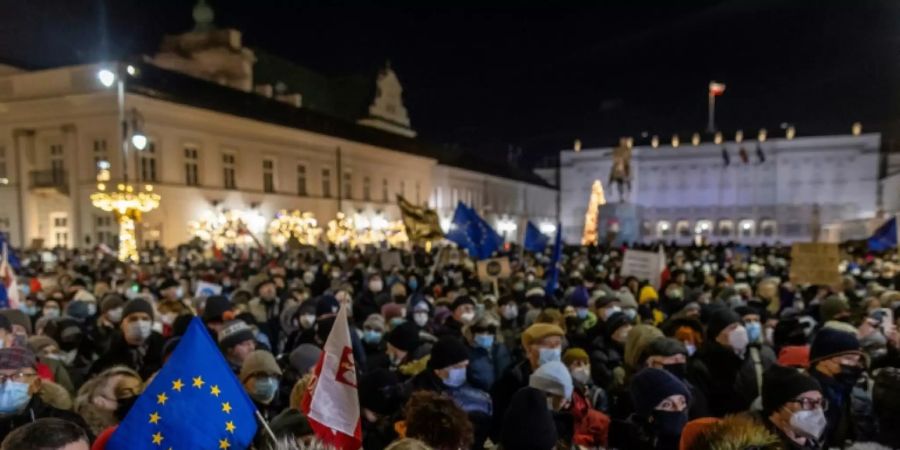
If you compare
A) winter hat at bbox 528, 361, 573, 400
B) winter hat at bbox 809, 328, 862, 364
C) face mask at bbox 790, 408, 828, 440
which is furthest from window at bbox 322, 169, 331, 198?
face mask at bbox 790, 408, 828, 440

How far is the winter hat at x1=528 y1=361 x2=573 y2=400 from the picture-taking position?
397cm

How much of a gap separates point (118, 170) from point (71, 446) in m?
28.4

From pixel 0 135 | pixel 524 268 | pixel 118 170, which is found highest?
pixel 0 135

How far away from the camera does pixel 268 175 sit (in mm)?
36844

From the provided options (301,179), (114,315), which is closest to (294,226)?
(301,179)

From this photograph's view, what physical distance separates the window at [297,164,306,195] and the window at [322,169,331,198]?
1739mm

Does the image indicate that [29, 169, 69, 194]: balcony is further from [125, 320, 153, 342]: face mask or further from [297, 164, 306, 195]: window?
[125, 320, 153, 342]: face mask

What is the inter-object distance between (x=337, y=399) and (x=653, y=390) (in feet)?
5.82

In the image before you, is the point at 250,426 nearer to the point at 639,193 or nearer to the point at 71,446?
the point at 71,446

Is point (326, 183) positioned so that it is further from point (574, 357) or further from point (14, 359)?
point (14, 359)

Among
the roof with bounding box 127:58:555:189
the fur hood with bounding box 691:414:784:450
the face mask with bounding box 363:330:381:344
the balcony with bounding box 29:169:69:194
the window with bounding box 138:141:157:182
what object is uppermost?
the roof with bounding box 127:58:555:189

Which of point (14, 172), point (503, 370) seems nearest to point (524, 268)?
point (503, 370)

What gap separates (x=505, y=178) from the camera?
62.1 metres

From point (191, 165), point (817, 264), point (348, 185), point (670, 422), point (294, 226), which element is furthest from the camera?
point (348, 185)
